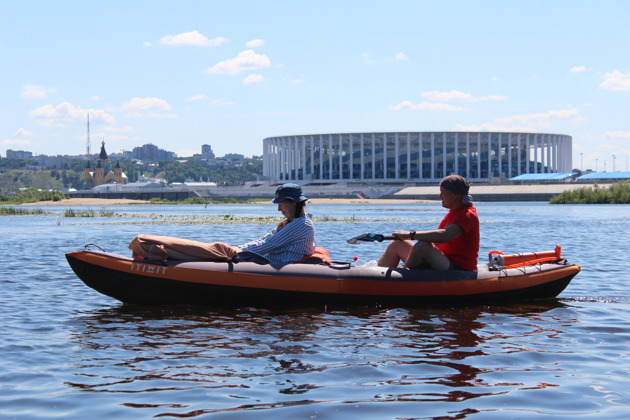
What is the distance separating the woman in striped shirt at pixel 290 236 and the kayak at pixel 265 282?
252 millimetres

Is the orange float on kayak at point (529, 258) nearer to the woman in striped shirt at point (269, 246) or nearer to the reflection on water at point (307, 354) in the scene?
the reflection on water at point (307, 354)

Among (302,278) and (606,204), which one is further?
(606,204)

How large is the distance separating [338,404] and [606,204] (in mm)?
68755

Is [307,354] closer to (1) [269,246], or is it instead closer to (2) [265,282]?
(2) [265,282]

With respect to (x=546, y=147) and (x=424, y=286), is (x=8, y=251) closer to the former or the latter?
(x=424, y=286)

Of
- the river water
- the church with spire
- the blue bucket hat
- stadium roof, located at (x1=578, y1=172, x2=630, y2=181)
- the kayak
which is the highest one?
the church with spire

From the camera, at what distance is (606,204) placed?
67.9m

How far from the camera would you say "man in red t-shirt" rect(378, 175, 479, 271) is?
340 inches

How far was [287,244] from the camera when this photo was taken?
29.9 ft

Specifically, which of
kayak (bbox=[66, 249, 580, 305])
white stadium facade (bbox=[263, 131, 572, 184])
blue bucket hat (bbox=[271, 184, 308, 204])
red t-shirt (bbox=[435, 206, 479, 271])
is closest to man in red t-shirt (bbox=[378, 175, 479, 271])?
red t-shirt (bbox=[435, 206, 479, 271])

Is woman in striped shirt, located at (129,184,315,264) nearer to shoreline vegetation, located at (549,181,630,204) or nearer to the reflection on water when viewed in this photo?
the reflection on water

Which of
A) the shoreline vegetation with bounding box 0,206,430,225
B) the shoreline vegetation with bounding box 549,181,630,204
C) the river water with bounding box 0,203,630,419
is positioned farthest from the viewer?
the shoreline vegetation with bounding box 549,181,630,204

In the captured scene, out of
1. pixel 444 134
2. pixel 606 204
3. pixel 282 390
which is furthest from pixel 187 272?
pixel 444 134

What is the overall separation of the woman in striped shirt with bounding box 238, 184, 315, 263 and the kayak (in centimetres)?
25
